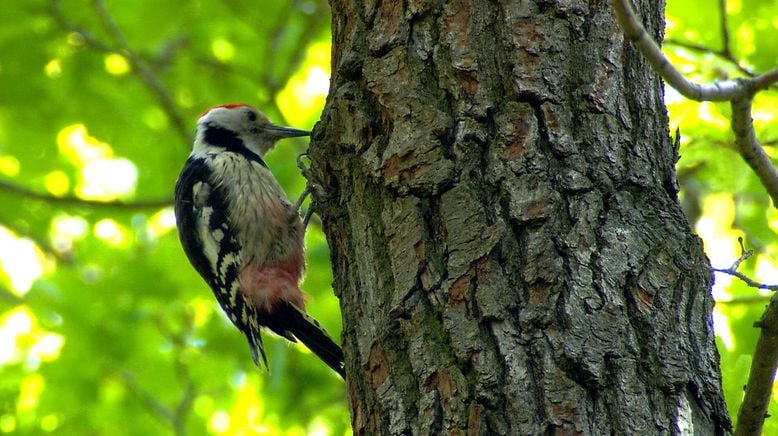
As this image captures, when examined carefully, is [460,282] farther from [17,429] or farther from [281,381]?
[17,429]

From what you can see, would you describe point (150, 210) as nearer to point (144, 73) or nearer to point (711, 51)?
point (144, 73)

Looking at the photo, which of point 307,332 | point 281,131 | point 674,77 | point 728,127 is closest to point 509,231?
point 674,77

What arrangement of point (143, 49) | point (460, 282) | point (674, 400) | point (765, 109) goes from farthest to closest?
1. point (143, 49)
2. point (765, 109)
3. point (460, 282)
4. point (674, 400)

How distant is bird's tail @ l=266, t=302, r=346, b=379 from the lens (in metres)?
4.16

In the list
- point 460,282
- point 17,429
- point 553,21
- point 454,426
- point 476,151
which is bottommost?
point 454,426

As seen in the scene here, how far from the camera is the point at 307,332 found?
4.24 metres

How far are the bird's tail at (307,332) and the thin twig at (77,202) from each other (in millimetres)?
1327

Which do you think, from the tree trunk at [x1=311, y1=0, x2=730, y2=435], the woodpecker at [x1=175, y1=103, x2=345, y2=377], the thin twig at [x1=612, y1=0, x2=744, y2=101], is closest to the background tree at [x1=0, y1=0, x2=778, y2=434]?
Answer: the woodpecker at [x1=175, y1=103, x2=345, y2=377]

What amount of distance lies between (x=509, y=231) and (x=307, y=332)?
2.35m

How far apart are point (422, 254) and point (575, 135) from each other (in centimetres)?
44

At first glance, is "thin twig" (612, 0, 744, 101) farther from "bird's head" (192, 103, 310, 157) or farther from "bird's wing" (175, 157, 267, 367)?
"bird's head" (192, 103, 310, 157)

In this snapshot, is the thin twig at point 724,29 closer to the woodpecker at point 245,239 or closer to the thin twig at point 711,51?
the thin twig at point 711,51

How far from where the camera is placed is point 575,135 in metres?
2.13

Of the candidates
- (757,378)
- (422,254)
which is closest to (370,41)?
(422,254)
